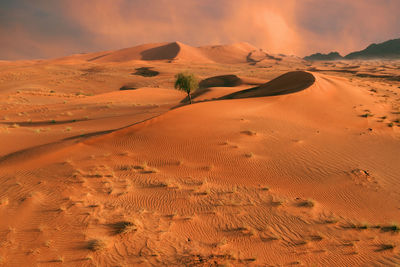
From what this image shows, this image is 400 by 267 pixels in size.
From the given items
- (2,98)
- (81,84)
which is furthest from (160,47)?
(2,98)

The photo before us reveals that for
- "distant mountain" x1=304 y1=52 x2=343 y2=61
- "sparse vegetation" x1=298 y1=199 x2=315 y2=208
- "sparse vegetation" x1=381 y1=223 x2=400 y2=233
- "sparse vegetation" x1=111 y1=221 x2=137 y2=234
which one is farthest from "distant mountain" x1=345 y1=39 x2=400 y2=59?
"sparse vegetation" x1=111 y1=221 x2=137 y2=234

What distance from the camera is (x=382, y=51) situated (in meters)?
149

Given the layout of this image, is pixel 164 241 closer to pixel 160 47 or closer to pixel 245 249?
pixel 245 249

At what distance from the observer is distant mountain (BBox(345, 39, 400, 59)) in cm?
13888

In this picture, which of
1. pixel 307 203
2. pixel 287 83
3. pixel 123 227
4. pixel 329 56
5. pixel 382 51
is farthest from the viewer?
pixel 329 56

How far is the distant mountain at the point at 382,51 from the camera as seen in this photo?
456ft

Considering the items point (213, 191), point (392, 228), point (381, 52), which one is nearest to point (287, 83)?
point (213, 191)

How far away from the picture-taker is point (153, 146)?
9672 millimetres

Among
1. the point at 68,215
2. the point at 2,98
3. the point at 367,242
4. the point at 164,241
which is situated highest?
the point at 2,98

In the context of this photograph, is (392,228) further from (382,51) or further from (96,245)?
(382,51)

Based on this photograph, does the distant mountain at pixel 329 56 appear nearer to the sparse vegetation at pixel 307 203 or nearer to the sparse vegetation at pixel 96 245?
the sparse vegetation at pixel 307 203

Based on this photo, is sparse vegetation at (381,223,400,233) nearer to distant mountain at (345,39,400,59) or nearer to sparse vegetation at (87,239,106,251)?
sparse vegetation at (87,239,106,251)

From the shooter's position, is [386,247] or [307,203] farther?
[307,203]

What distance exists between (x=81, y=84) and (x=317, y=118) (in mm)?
43069
